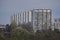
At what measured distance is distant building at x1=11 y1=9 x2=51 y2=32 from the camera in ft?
9.59

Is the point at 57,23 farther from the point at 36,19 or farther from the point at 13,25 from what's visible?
the point at 13,25

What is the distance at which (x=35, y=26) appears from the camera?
9.71ft

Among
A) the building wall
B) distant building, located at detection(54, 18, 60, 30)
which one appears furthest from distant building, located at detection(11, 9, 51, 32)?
distant building, located at detection(54, 18, 60, 30)

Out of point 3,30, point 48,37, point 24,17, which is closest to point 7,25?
point 3,30

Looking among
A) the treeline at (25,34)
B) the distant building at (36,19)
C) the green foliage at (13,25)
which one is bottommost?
the treeline at (25,34)

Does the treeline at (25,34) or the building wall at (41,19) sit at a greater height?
the building wall at (41,19)

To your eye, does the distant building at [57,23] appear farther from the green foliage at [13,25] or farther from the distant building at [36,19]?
the green foliage at [13,25]

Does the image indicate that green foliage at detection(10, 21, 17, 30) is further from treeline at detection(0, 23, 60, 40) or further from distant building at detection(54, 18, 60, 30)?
distant building at detection(54, 18, 60, 30)

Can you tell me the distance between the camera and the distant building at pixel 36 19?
2.92 metres

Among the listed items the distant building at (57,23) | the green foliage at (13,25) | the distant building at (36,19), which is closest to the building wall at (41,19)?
the distant building at (36,19)

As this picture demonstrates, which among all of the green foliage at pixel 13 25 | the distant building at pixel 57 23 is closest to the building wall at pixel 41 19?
the distant building at pixel 57 23

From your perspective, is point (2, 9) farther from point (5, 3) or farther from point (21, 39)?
point (21, 39)

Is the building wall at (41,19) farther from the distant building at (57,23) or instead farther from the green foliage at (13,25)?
the green foliage at (13,25)

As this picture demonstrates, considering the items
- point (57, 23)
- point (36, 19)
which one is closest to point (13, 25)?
point (36, 19)
